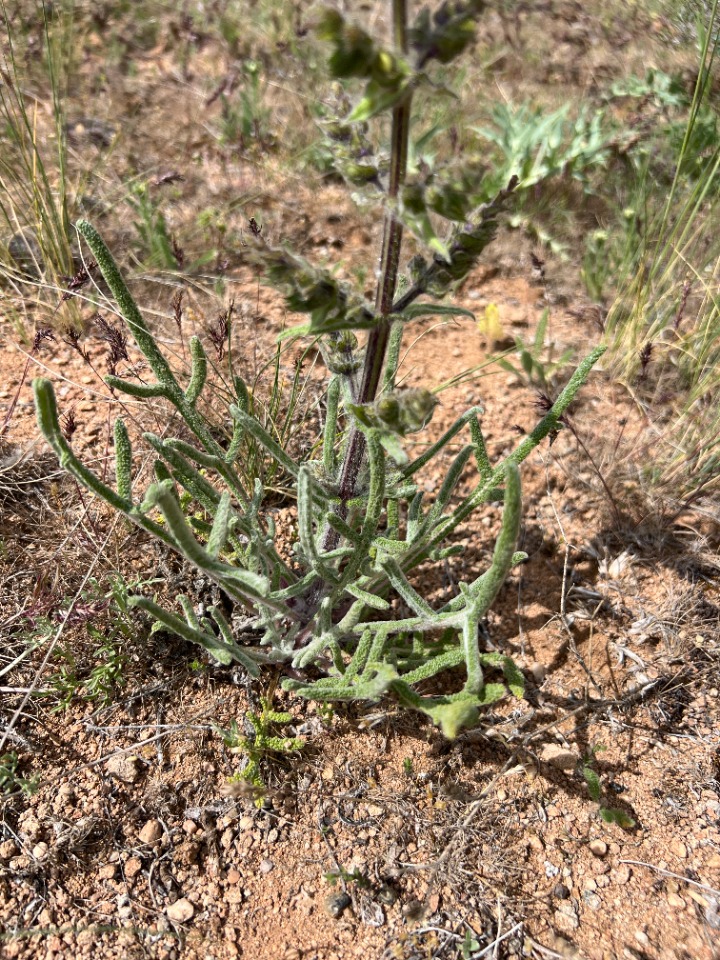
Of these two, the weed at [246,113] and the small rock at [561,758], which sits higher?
the weed at [246,113]

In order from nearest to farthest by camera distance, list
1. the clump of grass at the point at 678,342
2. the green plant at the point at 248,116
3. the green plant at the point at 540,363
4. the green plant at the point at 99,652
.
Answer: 1. the green plant at the point at 99,652
2. the clump of grass at the point at 678,342
3. the green plant at the point at 540,363
4. the green plant at the point at 248,116

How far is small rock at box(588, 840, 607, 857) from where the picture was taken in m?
1.94

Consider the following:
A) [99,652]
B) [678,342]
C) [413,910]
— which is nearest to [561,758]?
[413,910]

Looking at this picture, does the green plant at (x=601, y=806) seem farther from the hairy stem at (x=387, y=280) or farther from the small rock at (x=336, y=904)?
the hairy stem at (x=387, y=280)

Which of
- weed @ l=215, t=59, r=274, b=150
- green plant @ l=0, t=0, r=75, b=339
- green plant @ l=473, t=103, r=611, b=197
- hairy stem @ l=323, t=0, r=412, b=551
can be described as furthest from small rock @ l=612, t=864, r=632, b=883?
weed @ l=215, t=59, r=274, b=150

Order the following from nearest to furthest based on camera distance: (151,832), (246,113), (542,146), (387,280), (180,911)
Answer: (387,280) < (180,911) < (151,832) < (542,146) < (246,113)

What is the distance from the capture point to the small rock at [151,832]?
190 centimetres

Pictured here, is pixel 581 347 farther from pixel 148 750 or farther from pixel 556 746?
pixel 148 750

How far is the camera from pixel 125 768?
1983mm

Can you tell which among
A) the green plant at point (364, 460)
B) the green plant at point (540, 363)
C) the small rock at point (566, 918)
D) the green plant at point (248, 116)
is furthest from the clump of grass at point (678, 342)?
the green plant at point (248, 116)

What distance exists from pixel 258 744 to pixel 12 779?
2.17 feet

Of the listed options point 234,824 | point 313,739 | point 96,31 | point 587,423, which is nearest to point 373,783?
point 313,739

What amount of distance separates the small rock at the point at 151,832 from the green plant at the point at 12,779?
12.3 inches

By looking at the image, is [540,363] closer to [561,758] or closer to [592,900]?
[561,758]
